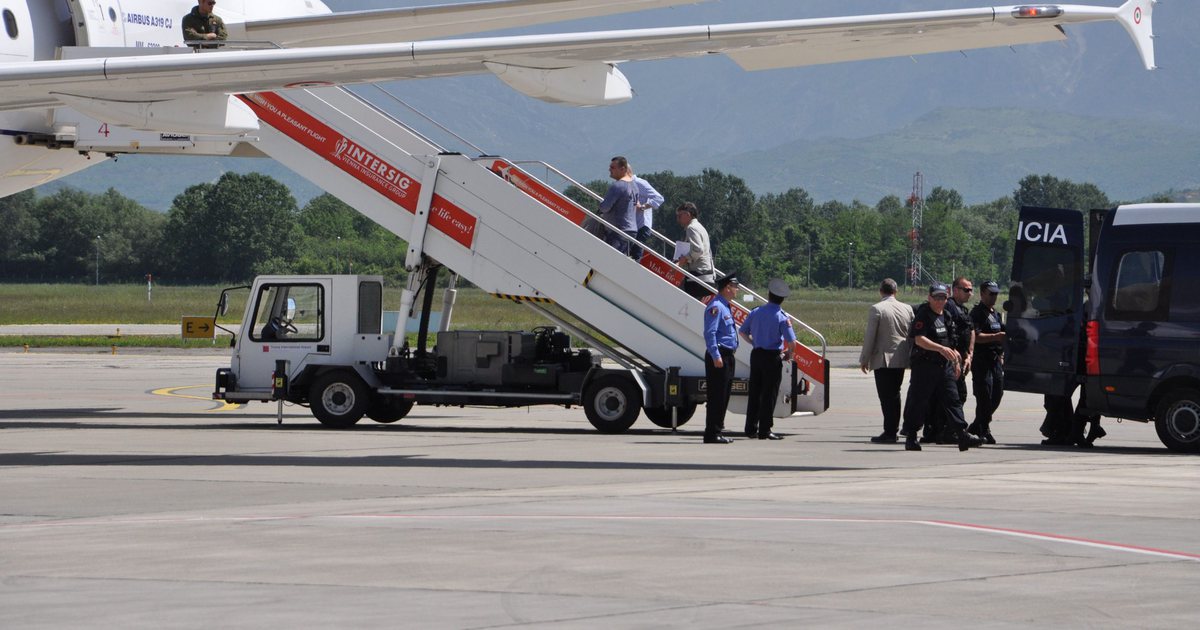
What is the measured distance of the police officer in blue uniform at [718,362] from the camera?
56.5ft

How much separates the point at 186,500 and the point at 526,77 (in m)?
4.99

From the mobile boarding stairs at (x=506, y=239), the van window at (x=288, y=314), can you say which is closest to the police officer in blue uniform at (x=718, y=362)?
the mobile boarding stairs at (x=506, y=239)

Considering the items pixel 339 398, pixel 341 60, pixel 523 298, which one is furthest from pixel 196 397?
pixel 341 60

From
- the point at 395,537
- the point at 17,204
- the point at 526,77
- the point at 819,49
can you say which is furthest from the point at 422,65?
the point at 17,204

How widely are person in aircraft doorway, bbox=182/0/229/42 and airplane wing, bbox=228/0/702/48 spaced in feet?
5.36

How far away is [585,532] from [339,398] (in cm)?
1016

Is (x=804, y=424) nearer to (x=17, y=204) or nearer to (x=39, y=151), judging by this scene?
(x=39, y=151)

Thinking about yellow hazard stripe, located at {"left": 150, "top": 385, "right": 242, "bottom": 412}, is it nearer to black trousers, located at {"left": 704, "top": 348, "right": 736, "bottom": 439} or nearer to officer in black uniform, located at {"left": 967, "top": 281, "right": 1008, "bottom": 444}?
black trousers, located at {"left": 704, "top": 348, "right": 736, "bottom": 439}

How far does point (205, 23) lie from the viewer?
19562mm

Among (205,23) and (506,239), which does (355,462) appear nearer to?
(506,239)

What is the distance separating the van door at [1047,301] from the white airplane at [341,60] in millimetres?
3027

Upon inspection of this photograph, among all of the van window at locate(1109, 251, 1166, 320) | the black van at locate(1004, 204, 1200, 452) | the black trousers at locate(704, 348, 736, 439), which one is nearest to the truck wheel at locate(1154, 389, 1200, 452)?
the black van at locate(1004, 204, 1200, 452)

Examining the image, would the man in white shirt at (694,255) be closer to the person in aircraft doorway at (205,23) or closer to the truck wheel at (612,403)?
the truck wheel at (612,403)

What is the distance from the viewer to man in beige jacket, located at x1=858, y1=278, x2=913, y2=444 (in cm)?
1802
